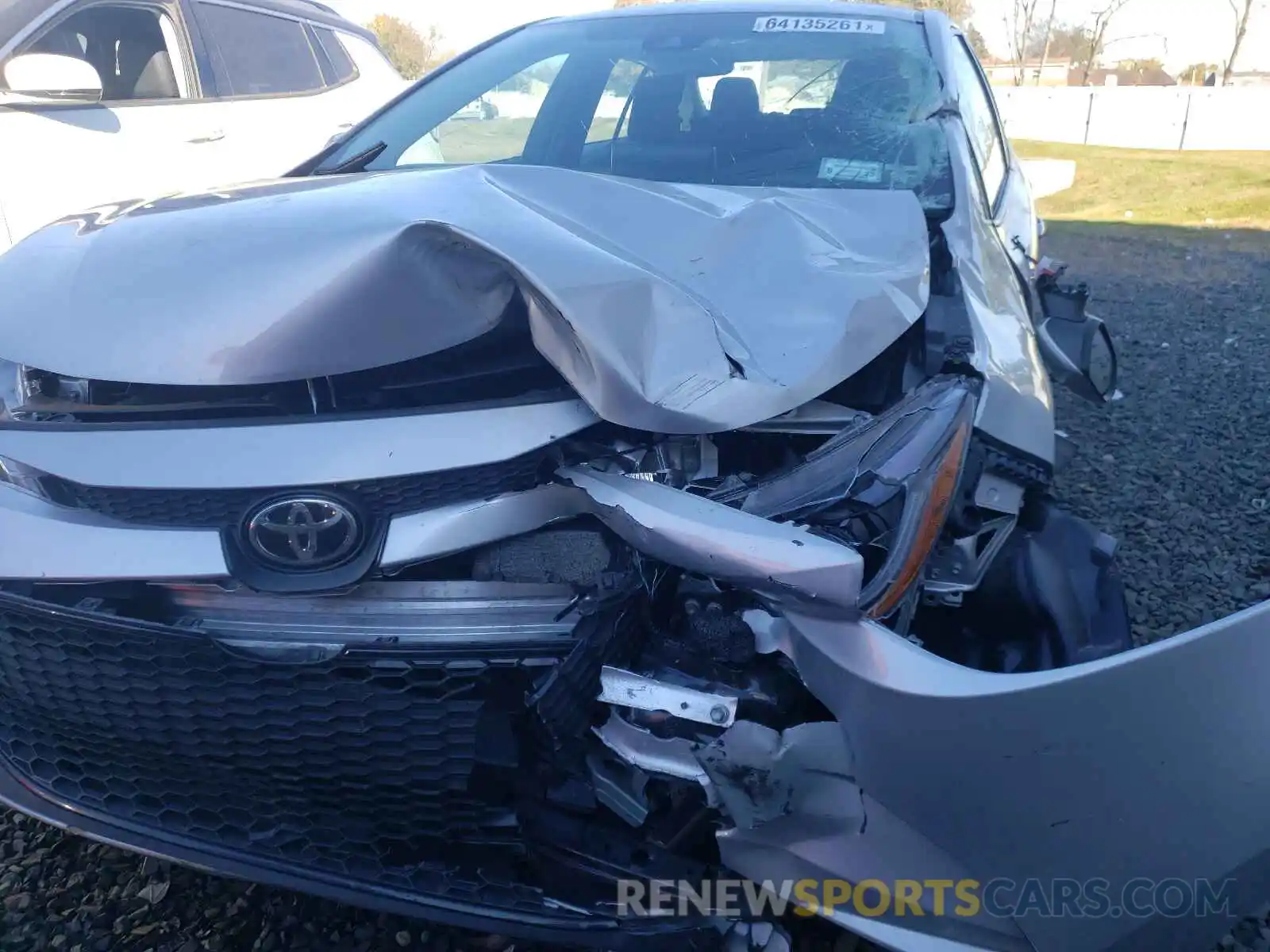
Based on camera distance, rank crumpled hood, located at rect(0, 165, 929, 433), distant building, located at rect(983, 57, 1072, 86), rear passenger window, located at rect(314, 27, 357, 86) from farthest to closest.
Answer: distant building, located at rect(983, 57, 1072, 86) → rear passenger window, located at rect(314, 27, 357, 86) → crumpled hood, located at rect(0, 165, 929, 433)

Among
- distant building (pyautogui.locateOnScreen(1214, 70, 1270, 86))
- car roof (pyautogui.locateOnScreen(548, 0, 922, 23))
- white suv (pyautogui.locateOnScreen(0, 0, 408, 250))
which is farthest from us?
distant building (pyautogui.locateOnScreen(1214, 70, 1270, 86))

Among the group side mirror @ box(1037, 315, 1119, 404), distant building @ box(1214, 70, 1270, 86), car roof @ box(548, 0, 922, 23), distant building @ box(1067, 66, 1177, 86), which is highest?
car roof @ box(548, 0, 922, 23)

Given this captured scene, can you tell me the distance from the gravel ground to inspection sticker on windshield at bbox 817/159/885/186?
1580mm

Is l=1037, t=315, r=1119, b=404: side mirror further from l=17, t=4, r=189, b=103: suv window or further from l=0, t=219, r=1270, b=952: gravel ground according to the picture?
l=17, t=4, r=189, b=103: suv window

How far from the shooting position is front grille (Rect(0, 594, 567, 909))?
1.47 meters

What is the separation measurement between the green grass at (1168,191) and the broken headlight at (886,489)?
8.47m

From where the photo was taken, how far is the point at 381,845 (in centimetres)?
156

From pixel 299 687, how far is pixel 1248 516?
139 inches

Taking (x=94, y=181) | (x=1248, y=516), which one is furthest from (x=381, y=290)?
(x=94, y=181)

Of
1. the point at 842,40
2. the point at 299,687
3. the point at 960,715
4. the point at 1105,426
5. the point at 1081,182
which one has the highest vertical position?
the point at 842,40

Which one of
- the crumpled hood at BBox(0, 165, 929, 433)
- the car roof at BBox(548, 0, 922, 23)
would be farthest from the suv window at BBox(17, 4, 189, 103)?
the crumpled hood at BBox(0, 165, 929, 433)

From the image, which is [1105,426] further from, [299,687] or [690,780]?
[299,687]

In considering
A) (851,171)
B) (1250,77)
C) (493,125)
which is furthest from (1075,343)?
(1250,77)

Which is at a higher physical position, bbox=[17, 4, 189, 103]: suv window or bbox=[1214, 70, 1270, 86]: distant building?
bbox=[17, 4, 189, 103]: suv window
